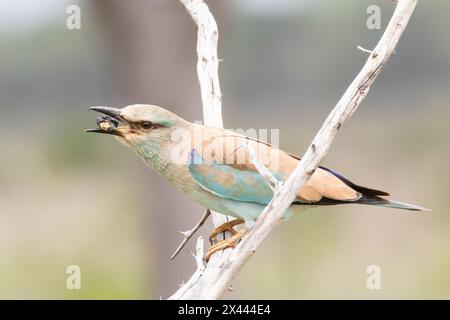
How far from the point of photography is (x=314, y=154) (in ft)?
8.14

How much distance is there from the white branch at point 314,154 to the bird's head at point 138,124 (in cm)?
52

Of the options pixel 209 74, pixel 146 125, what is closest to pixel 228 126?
pixel 209 74

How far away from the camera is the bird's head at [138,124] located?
2852 mm

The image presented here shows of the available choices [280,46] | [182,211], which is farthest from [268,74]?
[182,211]

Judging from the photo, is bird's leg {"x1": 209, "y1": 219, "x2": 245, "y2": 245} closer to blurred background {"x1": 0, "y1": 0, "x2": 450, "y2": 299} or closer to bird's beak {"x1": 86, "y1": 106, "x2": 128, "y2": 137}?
bird's beak {"x1": 86, "y1": 106, "x2": 128, "y2": 137}

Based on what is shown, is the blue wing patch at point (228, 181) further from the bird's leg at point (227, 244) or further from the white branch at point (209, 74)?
the white branch at point (209, 74)

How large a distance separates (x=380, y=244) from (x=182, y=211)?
2.26 m

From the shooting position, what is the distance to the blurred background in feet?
19.9

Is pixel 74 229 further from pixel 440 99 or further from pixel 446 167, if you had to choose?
pixel 440 99

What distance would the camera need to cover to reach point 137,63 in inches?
231

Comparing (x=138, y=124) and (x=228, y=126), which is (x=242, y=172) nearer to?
(x=138, y=124)

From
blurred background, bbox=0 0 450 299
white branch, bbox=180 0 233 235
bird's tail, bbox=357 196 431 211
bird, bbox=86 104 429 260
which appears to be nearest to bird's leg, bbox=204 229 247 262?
bird, bbox=86 104 429 260

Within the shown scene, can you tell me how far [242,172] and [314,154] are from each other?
0.58m

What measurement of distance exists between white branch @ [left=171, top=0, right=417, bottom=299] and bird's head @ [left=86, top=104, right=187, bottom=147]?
1.70ft
